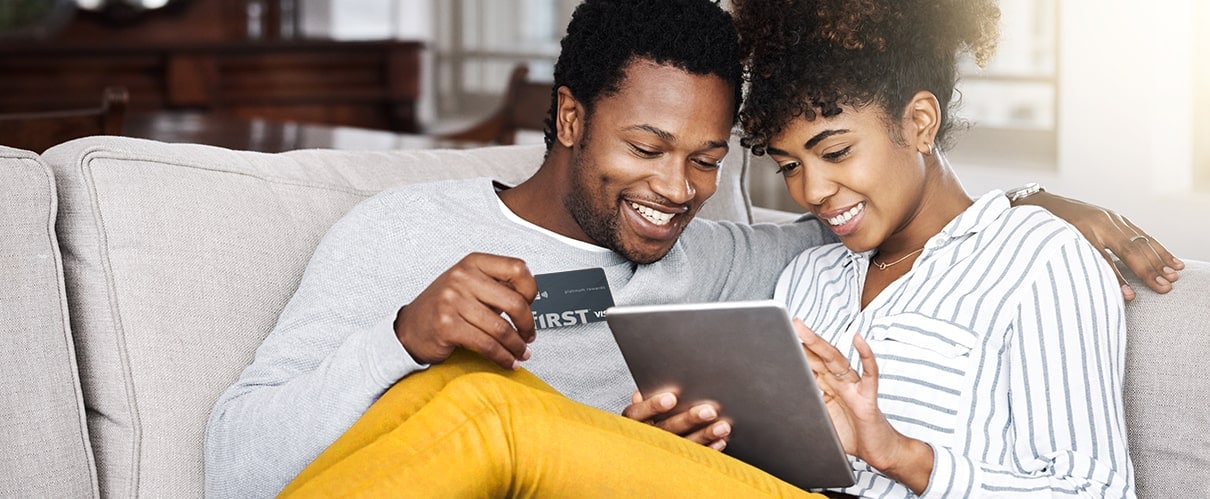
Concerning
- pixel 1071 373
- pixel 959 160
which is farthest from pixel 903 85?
pixel 959 160

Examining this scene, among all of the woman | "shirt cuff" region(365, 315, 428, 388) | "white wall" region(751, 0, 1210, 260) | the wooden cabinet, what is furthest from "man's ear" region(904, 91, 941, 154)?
the wooden cabinet

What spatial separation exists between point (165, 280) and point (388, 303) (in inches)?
9.7

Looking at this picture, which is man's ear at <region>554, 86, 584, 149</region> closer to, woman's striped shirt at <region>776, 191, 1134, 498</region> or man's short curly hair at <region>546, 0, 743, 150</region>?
man's short curly hair at <region>546, 0, 743, 150</region>

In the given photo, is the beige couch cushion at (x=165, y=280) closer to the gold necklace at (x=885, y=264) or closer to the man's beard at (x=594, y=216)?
the man's beard at (x=594, y=216)

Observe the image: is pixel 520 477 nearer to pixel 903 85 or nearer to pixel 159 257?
pixel 159 257

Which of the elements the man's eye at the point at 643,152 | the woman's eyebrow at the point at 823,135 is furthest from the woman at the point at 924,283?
the man's eye at the point at 643,152

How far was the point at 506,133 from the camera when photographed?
142 inches

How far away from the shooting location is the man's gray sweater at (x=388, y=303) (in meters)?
1.25

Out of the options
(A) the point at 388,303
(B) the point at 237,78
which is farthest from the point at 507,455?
(B) the point at 237,78

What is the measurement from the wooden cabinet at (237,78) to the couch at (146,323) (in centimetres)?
306

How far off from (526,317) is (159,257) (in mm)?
471

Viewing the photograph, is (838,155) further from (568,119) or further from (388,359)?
(388,359)

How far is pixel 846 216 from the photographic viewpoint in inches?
56.3

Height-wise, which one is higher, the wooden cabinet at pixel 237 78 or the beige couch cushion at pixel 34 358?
the wooden cabinet at pixel 237 78
